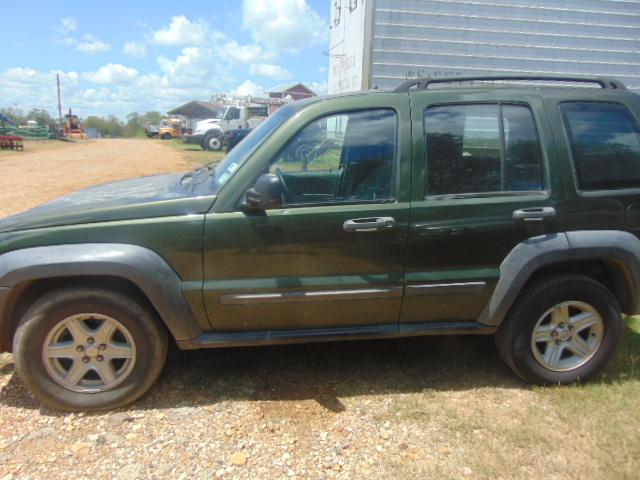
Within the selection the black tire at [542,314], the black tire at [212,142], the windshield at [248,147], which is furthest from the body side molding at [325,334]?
the black tire at [212,142]

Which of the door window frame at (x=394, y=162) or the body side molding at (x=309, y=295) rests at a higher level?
the door window frame at (x=394, y=162)

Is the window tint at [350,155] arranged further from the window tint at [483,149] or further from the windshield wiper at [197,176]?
the windshield wiper at [197,176]

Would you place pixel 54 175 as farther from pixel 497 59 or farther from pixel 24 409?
pixel 24 409

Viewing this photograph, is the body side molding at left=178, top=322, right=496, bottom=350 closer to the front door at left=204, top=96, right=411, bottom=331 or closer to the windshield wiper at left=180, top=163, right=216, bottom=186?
the front door at left=204, top=96, right=411, bottom=331

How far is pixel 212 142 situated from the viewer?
26.1 m

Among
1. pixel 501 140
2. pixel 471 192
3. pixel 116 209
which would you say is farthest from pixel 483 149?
pixel 116 209

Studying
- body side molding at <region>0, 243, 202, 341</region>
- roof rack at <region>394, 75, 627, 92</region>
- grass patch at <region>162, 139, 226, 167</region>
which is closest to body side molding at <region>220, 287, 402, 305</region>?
body side molding at <region>0, 243, 202, 341</region>

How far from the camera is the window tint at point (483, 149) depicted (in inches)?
113

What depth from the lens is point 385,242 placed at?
9.12ft

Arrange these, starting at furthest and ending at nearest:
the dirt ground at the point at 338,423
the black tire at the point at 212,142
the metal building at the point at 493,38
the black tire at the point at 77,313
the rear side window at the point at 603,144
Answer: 1. the black tire at the point at 212,142
2. the metal building at the point at 493,38
3. the rear side window at the point at 603,144
4. the black tire at the point at 77,313
5. the dirt ground at the point at 338,423

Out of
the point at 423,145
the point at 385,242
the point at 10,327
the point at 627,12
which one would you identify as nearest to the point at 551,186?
the point at 423,145

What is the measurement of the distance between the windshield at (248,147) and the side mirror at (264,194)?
0.77 ft

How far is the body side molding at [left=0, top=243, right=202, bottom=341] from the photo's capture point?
2564 mm

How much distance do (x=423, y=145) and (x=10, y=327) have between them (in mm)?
2571
